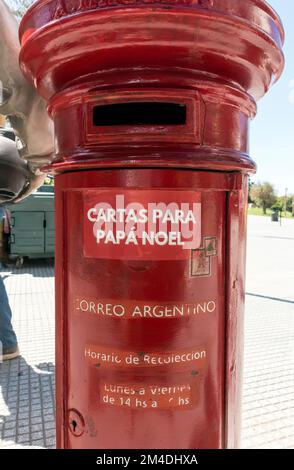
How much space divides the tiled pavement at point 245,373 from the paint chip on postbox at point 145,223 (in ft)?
5.99

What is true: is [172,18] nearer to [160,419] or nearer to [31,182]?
[160,419]

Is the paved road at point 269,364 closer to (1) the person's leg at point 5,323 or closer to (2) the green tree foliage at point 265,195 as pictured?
(1) the person's leg at point 5,323

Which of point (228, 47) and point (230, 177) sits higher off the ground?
point (228, 47)

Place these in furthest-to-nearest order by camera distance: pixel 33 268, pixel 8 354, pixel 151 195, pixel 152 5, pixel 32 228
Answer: pixel 33 268
pixel 32 228
pixel 8 354
pixel 151 195
pixel 152 5

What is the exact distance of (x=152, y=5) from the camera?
1.09 metres

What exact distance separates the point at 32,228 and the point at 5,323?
515 centimetres

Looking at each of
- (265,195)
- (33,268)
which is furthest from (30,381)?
(265,195)

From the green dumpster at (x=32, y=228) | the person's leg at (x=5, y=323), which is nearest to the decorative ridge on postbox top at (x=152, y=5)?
the person's leg at (x=5, y=323)

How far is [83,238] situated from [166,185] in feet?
1.09

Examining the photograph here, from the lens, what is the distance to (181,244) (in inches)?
49.6

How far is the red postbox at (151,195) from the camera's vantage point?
3.88 ft

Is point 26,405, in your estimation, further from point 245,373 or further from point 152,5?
point 152,5
